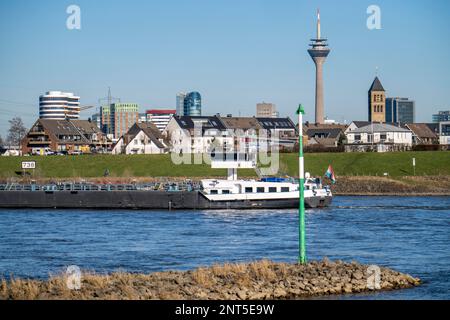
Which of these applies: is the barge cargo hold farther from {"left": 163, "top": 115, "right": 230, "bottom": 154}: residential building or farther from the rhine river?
{"left": 163, "top": 115, "right": 230, "bottom": 154}: residential building

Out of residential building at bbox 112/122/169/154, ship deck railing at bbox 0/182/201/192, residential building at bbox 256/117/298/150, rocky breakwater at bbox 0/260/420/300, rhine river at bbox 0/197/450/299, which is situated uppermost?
residential building at bbox 256/117/298/150

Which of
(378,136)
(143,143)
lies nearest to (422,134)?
(378,136)

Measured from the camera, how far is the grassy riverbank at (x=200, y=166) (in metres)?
110

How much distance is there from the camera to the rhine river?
4091cm

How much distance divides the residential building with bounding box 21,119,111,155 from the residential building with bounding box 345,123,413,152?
154 feet

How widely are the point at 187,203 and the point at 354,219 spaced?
767 inches

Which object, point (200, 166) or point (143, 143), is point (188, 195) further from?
point (143, 143)

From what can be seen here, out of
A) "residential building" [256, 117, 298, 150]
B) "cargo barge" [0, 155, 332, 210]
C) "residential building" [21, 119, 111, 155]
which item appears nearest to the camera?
"cargo barge" [0, 155, 332, 210]

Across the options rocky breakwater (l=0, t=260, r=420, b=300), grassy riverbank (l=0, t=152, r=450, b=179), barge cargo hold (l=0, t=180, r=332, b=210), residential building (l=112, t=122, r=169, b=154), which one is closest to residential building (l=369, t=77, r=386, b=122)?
residential building (l=112, t=122, r=169, b=154)

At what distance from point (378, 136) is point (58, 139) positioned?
5872cm

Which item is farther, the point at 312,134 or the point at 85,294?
the point at 312,134

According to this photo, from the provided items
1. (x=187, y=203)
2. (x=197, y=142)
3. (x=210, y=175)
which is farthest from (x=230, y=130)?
(x=187, y=203)
